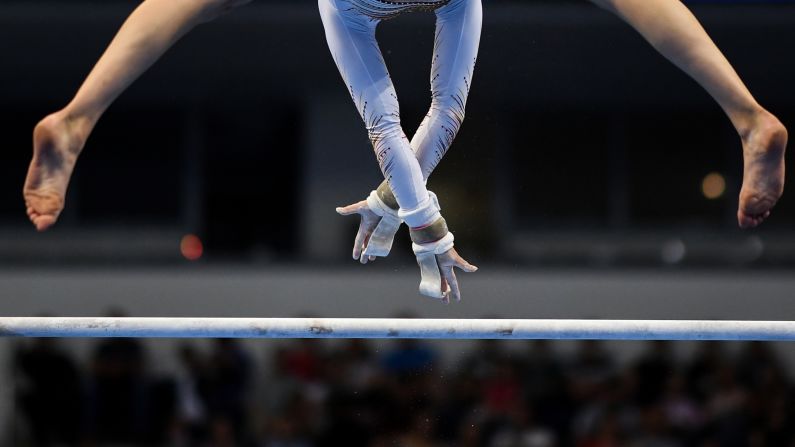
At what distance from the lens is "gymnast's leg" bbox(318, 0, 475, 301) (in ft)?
11.6

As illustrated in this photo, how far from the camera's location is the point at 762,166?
11.5 ft

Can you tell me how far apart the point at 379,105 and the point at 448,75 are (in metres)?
0.31

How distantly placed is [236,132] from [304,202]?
95 cm

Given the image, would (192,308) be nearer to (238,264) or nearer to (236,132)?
(238,264)

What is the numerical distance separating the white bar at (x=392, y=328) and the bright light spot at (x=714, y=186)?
562cm

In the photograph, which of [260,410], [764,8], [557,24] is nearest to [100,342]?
[260,410]

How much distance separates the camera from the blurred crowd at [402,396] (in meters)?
7.10

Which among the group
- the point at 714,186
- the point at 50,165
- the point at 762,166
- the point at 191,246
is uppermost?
the point at 50,165

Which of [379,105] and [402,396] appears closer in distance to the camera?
[379,105]

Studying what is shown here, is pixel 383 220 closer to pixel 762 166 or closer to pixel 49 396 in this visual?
pixel 762 166

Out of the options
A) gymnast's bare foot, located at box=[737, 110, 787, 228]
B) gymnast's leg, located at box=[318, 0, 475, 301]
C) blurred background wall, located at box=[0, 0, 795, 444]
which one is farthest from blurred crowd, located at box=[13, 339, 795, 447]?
gymnast's bare foot, located at box=[737, 110, 787, 228]

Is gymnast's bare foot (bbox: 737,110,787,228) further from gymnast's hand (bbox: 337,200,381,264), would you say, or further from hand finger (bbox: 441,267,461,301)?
gymnast's hand (bbox: 337,200,381,264)

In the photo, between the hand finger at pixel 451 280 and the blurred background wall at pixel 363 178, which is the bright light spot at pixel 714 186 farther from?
the hand finger at pixel 451 280

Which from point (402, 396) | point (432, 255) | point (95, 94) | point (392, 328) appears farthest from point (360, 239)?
point (402, 396)
